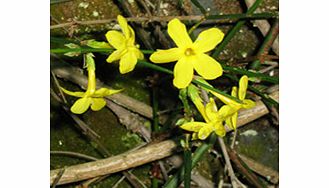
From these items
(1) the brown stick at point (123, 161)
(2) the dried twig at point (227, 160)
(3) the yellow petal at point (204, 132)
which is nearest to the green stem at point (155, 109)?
(1) the brown stick at point (123, 161)

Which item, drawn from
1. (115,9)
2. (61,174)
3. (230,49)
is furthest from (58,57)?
(230,49)

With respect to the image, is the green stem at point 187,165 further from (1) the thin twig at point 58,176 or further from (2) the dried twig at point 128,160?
(1) the thin twig at point 58,176

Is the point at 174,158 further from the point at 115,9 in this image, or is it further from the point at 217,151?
the point at 115,9

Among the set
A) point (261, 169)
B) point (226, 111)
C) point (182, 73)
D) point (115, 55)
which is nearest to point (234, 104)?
point (226, 111)

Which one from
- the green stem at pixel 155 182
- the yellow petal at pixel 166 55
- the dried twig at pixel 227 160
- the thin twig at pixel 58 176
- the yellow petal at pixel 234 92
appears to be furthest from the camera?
the green stem at pixel 155 182

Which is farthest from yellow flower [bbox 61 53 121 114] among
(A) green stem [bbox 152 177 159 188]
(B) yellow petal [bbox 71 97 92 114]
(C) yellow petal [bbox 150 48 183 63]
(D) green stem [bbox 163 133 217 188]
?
(A) green stem [bbox 152 177 159 188]

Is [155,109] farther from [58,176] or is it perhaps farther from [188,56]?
[188,56]
